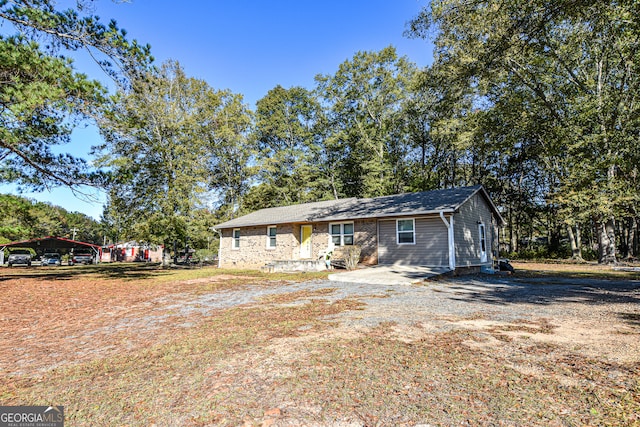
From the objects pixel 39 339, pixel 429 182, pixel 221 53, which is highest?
pixel 221 53

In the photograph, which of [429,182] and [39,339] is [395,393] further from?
[429,182]

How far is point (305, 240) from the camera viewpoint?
60.8 feet

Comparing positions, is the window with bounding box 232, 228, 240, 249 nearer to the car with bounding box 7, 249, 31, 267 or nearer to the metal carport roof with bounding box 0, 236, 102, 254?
the car with bounding box 7, 249, 31, 267

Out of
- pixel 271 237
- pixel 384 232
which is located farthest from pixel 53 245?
pixel 384 232

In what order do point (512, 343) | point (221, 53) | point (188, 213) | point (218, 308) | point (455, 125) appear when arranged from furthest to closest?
point (455, 125)
point (188, 213)
point (221, 53)
point (218, 308)
point (512, 343)

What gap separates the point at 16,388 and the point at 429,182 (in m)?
28.9

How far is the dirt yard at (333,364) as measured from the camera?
2.43 m

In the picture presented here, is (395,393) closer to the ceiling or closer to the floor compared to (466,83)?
closer to the floor

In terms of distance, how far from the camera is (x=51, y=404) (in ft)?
8.79

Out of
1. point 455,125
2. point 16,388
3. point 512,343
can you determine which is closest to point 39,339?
point 16,388

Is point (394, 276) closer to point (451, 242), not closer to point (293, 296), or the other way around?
point (451, 242)

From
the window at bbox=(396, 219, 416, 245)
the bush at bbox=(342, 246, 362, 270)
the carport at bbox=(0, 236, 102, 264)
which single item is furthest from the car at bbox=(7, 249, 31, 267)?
the window at bbox=(396, 219, 416, 245)

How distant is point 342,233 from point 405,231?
3651 millimetres

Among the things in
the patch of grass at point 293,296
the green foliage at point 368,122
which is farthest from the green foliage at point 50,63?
the green foliage at point 368,122
